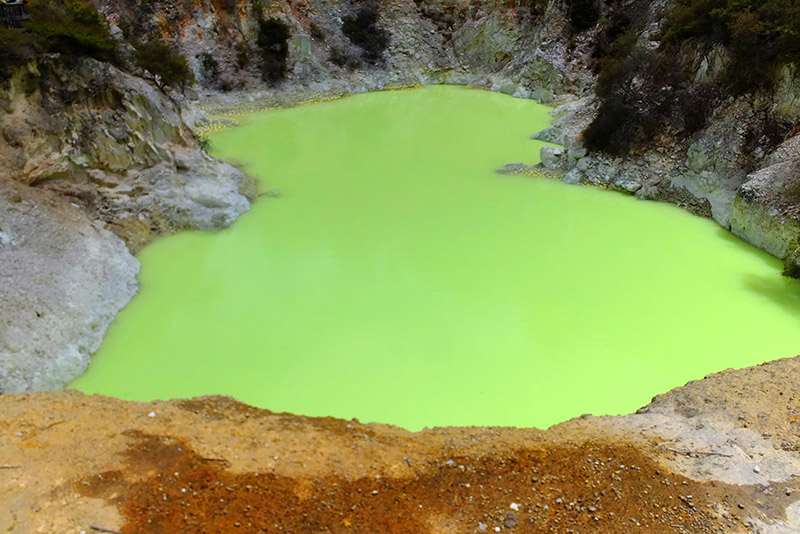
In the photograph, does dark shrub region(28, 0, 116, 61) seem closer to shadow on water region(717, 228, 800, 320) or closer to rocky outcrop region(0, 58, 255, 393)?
rocky outcrop region(0, 58, 255, 393)

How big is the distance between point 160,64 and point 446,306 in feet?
38.6

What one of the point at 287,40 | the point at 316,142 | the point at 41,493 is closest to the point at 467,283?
the point at 41,493

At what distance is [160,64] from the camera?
15234 mm

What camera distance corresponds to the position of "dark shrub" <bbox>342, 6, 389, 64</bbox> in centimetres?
2784

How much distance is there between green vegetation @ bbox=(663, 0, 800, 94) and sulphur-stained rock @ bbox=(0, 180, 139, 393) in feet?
46.5

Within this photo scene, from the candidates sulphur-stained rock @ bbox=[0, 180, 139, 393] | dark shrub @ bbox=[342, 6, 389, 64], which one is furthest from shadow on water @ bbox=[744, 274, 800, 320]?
dark shrub @ bbox=[342, 6, 389, 64]

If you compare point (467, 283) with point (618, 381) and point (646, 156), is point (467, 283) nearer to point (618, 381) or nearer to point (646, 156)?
point (618, 381)

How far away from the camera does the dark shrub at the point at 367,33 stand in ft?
91.4

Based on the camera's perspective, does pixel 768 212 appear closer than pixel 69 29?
Yes

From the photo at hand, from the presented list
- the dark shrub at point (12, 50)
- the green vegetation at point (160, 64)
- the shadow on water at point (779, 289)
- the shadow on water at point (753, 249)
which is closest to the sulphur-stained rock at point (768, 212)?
the shadow on water at point (753, 249)

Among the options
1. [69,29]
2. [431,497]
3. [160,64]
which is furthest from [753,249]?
[160,64]

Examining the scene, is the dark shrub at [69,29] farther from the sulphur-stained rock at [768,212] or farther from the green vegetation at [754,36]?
the green vegetation at [754,36]

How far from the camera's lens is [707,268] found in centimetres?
1005

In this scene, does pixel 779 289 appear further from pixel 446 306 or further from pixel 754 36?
pixel 754 36
